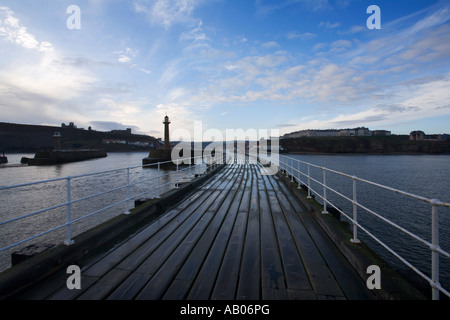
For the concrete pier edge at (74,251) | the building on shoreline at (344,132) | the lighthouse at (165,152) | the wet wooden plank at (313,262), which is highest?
the building on shoreline at (344,132)

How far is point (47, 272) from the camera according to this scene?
2432 mm

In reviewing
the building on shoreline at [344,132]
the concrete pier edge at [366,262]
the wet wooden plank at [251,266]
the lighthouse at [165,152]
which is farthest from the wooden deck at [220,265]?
the building on shoreline at [344,132]

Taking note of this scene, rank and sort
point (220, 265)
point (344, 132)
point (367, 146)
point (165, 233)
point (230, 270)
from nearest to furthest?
point (230, 270)
point (220, 265)
point (165, 233)
point (367, 146)
point (344, 132)

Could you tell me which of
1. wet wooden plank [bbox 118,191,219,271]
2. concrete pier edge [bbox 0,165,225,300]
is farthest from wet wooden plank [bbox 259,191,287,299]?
concrete pier edge [bbox 0,165,225,300]

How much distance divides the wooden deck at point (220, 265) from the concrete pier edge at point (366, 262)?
100mm

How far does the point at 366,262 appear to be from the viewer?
2.39 m

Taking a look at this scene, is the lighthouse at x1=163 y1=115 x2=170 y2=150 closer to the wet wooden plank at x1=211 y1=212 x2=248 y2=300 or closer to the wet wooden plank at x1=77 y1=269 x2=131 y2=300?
the wet wooden plank at x1=211 y1=212 x2=248 y2=300

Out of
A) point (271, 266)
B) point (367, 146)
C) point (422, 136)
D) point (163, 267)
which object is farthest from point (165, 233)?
point (422, 136)

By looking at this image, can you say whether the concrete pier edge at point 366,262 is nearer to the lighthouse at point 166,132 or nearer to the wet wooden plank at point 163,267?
the wet wooden plank at point 163,267

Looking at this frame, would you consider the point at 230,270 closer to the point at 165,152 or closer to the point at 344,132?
the point at 165,152

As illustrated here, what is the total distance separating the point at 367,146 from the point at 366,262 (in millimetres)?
127094

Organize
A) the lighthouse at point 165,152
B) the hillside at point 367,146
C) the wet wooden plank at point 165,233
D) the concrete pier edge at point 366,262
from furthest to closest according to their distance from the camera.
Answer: the hillside at point 367,146 < the lighthouse at point 165,152 < the wet wooden plank at point 165,233 < the concrete pier edge at point 366,262

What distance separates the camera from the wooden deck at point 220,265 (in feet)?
7.01
